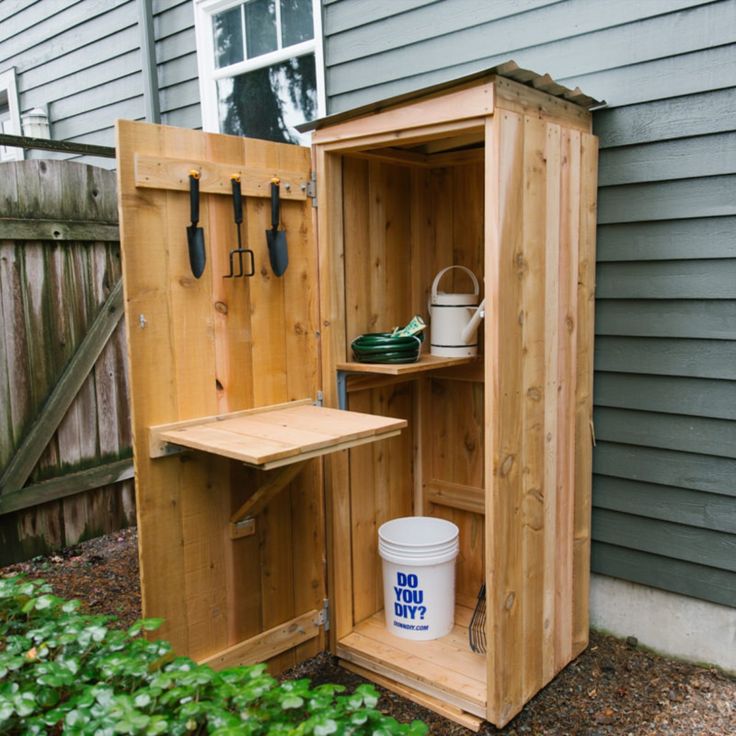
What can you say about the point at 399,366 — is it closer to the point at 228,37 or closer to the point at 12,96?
the point at 228,37

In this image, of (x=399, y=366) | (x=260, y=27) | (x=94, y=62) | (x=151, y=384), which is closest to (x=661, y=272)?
(x=399, y=366)

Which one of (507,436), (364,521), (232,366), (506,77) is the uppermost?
(506,77)

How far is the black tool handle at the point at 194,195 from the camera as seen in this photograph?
2285 millimetres

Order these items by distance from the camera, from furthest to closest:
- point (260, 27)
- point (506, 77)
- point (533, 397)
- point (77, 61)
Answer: point (77, 61) → point (260, 27) → point (533, 397) → point (506, 77)

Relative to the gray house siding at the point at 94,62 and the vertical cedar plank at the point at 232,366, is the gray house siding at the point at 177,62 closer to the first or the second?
the gray house siding at the point at 94,62

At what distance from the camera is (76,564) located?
12.7 feet

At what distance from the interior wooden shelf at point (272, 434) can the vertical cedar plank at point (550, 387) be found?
55cm

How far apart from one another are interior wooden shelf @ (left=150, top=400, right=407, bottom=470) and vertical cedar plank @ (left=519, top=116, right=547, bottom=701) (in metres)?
0.46

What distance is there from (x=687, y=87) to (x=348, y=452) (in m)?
1.81

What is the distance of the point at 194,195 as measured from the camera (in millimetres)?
2285

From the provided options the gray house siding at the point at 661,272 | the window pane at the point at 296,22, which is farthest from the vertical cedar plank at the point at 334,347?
the window pane at the point at 296,22

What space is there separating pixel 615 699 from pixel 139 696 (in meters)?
1.79

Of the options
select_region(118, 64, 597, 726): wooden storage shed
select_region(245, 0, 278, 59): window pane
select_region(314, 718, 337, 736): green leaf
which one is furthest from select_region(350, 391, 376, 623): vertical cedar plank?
select_region(245, 0, 278, 59): window pane

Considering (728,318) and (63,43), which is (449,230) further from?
(63,43)
